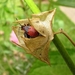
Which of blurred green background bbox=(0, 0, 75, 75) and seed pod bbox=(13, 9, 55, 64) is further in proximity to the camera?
blurred green background bbox=(0, 0, 75, 75)

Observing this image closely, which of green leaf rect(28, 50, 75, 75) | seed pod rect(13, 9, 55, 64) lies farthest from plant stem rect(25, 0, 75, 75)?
green leaf rect(28, 50, 75, 75)

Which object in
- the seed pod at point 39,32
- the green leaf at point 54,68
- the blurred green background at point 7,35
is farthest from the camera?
the blurred green background at point 7,35

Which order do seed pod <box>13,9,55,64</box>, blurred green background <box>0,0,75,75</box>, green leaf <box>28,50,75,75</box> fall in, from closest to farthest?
seed pod <box>13,9,55,64</box> → green leaf <box>28,50,75,75</box> → blurred green background <box>0,0,75,75</box>

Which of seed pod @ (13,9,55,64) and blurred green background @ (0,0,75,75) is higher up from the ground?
seed pod @ (13,9,55,64)

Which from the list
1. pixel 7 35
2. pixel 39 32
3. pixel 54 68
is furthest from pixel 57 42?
pixel 7 35

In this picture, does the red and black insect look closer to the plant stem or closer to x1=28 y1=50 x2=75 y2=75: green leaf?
the plant stem

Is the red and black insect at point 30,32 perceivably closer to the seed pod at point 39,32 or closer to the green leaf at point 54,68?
the seed pod at point 39,32

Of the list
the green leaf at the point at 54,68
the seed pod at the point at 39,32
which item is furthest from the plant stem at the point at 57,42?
the green leaf at the point at 54,68

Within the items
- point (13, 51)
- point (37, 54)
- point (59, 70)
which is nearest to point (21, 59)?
point (13, 51)

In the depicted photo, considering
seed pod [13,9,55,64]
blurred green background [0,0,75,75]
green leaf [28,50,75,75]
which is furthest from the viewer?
blurred green background [0,0,75,75]
